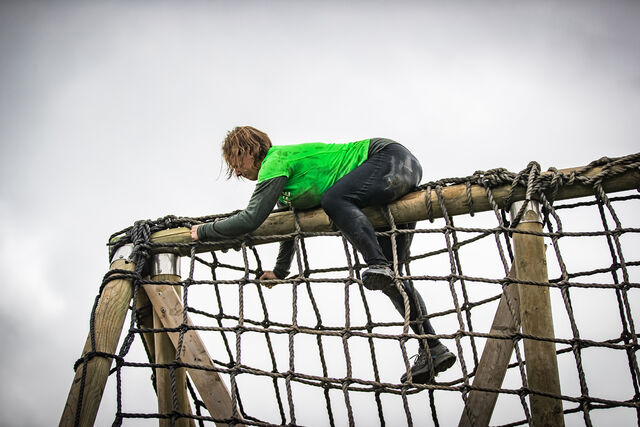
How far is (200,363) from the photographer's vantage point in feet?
8.44

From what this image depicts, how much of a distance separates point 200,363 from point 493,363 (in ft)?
4.17

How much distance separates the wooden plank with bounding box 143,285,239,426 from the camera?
2541 millimetres

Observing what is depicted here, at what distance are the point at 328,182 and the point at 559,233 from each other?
100 cm

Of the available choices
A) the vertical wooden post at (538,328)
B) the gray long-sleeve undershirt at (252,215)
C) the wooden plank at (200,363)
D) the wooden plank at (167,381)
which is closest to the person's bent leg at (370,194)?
the gray long-sleeve undershirt at (252,215)

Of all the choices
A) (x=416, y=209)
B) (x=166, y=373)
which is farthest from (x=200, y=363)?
(x=416, y=209)

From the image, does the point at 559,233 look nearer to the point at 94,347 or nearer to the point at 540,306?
the point at 540,306

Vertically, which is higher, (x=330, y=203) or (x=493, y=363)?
(x=330, y=203)

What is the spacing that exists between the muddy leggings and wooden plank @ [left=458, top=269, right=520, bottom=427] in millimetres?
263

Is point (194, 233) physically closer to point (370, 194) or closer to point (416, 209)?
point (370, 194)

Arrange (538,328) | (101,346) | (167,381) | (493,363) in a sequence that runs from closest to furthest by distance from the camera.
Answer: (538,328), (493,363), (101,346), (167,381)

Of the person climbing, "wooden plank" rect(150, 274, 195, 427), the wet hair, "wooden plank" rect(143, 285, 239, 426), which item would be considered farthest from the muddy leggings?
"wooden plank" rect(150, 274, 195, 427)

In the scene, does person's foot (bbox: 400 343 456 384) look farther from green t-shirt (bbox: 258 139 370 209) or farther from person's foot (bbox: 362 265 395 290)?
green t-shirt (bbox: 258 139 370 209)

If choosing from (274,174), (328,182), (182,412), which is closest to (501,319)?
(328,182)

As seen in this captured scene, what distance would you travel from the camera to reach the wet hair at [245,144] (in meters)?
2.73
